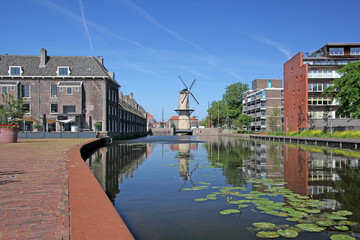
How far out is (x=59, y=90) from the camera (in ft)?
170

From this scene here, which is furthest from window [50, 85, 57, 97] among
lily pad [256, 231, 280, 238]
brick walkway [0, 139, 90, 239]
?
lily pad [256, 231, 280, 238]

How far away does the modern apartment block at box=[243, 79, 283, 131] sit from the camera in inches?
3996

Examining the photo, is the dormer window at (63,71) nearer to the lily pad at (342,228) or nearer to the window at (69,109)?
the window at (69,109)

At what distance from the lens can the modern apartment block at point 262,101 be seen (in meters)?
102

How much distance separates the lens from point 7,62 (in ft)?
177

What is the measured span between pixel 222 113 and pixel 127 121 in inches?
2636

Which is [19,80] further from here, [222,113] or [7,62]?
[222,113]

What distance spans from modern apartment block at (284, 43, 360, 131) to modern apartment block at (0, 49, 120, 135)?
136 feet

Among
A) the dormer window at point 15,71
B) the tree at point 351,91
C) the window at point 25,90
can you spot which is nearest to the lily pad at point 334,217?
the tree at point 351,91

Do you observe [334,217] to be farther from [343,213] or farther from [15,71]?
[15,71]

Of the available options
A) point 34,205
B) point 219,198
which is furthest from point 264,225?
point 34,205

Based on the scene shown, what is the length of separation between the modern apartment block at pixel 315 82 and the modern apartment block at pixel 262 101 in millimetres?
17127

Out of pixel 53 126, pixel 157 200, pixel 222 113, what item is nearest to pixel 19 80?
pixel 53 126

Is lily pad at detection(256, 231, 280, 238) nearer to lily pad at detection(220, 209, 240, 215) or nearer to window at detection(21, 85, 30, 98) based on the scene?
lily pad at detection(220, 209, 240, 215)
